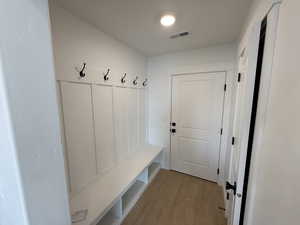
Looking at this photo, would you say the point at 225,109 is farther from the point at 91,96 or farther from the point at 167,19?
the point at 91,96

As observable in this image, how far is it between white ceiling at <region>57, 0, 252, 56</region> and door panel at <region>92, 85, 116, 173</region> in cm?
76

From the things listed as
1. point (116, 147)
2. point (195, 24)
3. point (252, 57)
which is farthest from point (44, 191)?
point (195, 24)

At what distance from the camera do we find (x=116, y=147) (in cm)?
206

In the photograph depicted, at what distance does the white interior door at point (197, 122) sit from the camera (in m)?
2.29

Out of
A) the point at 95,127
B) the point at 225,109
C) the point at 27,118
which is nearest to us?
the point at 27,118

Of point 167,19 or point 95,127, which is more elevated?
point 167,19

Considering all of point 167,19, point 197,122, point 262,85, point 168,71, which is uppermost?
point 167,19

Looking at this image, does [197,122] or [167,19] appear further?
[197,122]

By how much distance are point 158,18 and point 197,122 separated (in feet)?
→ 5.85

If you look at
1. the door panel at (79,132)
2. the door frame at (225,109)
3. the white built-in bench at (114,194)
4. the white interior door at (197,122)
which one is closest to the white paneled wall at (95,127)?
the door panel at (79,132)

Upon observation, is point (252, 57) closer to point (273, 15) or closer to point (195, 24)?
point (273, 15)

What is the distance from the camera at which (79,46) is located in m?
1.42

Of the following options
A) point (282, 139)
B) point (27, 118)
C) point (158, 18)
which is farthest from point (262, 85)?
point (158, 18)

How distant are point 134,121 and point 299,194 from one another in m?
2.21
